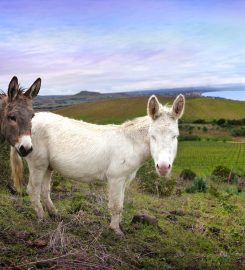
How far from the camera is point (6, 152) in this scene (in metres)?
12.3

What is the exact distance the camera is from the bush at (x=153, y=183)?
15.4m

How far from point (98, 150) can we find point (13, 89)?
6.02ft

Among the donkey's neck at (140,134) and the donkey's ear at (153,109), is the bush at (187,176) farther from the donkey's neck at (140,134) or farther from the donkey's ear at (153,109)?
the donkey's ear at (153,109)

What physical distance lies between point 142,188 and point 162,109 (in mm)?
9374

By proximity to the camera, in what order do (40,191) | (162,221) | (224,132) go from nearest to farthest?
(40,191) < (162,221) < (224,132)

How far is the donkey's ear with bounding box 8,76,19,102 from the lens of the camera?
628cm

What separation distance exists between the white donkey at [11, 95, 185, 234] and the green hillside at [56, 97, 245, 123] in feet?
161

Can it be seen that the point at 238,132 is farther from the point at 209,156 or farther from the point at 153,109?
the point at 153,109

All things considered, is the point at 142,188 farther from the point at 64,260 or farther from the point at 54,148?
the point at 64,260

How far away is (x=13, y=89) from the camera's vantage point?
21.0 feet

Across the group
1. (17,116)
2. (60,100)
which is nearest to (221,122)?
(60,100)

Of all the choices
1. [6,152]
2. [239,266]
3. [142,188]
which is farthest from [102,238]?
[142,188]

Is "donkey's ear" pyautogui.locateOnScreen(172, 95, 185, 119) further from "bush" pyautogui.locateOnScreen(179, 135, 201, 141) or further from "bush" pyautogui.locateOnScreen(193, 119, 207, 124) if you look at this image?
"bush" pyautogui.locateOnScreen(193, 119, 207, 124)

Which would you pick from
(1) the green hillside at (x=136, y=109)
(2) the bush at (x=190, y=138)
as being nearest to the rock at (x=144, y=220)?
(2) the bush at (x=190, y=138)
